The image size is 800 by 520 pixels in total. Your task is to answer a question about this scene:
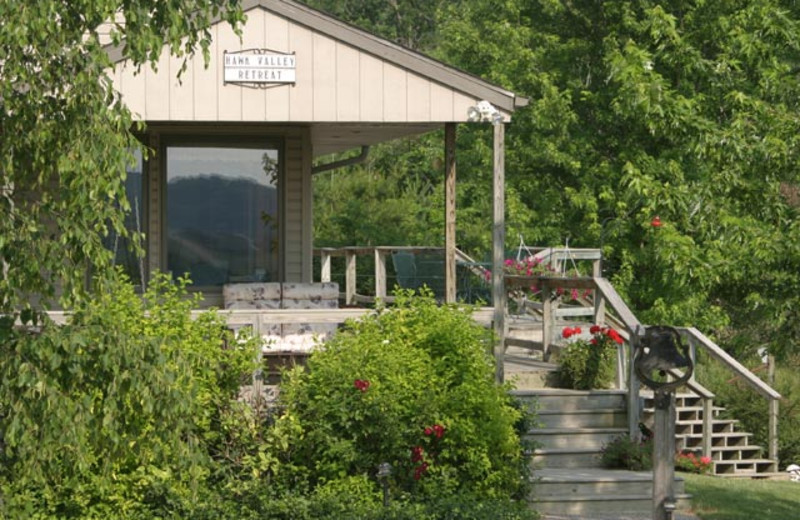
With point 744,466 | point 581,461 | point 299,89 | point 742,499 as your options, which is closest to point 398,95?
point 299,89

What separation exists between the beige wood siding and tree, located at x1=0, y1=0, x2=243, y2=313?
5.30m

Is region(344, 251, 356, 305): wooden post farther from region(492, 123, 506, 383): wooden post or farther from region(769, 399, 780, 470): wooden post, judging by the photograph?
region(492, 123, 506, 383): wooden post

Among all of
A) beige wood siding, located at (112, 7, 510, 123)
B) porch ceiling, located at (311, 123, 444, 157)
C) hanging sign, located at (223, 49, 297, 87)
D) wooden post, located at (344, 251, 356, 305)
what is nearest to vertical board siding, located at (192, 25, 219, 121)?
beige wood siding, located at (112, 7, 510, 123)

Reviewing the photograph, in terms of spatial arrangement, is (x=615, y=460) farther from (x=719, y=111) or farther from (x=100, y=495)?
(x=100, y=495)

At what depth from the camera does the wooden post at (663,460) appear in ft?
30.0

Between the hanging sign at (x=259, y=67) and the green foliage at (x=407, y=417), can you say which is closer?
the green foliage at (x=407, y=417)

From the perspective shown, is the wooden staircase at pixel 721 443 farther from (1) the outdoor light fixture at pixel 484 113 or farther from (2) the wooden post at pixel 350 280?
(2) the wooden post at pixel 350 280

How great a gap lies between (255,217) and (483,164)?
10.9m

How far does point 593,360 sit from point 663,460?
14.9 ft

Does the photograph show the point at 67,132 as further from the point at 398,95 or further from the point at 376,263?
the point at 376,263

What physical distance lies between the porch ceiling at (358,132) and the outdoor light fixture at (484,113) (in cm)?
79

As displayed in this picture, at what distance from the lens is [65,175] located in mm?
6422

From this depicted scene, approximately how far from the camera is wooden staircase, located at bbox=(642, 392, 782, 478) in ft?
50.3

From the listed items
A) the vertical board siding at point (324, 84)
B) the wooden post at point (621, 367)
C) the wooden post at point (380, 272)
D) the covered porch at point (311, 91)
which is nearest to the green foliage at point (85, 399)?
the covered porch at point (311, 91)
